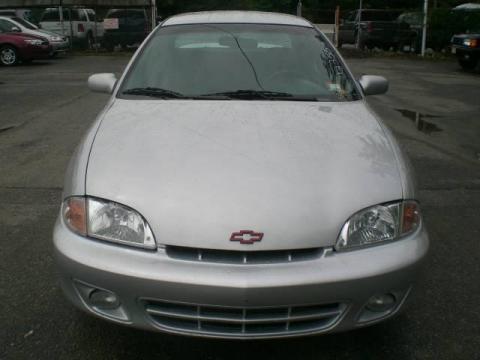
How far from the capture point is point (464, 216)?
4.47m

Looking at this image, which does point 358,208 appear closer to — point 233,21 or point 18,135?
point 233,21

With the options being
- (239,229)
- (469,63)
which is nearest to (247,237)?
(239,229)

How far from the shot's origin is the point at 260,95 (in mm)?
3439

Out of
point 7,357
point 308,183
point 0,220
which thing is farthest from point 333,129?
point 0,220

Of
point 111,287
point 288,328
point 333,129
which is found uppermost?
point 333,129

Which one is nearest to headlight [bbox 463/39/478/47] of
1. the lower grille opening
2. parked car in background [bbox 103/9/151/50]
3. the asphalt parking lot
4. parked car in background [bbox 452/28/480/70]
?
parked car in background [bbox 452/28/480/70]

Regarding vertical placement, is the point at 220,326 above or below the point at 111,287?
below

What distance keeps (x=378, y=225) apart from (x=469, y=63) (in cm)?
1518

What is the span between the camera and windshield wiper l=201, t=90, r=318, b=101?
3413mm

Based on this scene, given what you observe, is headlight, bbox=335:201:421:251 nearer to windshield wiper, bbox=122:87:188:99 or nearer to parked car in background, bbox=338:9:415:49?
windshield wiper, bbox=122:87:188:99

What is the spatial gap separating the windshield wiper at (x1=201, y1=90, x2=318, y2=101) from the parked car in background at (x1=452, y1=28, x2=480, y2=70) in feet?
45.0

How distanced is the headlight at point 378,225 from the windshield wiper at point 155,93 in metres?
1.54

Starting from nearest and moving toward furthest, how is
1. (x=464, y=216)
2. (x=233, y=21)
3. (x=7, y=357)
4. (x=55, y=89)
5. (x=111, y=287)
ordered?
(x=111, y=287) → (x=7, y=357) → (x=233, y=21) → (x=464, y=216) → (x=55, y=89)

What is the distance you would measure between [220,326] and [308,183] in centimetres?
Result: 73
